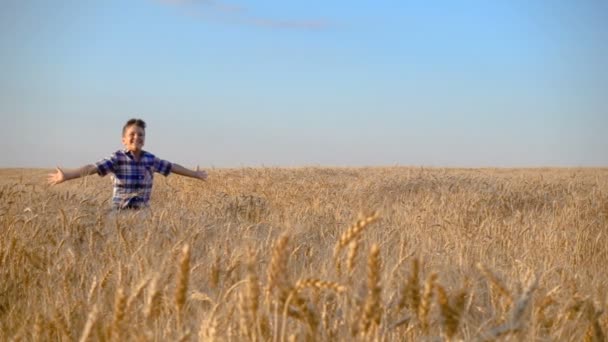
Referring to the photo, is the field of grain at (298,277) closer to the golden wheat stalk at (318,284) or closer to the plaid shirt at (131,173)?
the golden wheat stalk at (318,284)

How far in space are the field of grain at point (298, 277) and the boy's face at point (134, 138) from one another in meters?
0.83

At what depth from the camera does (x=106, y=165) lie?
5.52 metres

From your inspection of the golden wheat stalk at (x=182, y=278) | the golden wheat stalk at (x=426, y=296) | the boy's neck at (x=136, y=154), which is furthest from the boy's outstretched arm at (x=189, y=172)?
the golden wheat stalk at (x=426, y=296)

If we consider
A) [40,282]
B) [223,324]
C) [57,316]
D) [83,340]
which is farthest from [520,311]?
[40,282]

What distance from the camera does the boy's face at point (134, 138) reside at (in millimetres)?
5539

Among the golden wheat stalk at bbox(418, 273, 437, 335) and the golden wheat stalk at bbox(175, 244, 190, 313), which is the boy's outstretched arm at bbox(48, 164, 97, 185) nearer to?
the golden wheat stalk at bbox(175, 244, 190, 313)

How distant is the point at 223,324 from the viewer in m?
1.69

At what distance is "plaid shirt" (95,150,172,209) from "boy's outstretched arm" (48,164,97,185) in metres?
0.26

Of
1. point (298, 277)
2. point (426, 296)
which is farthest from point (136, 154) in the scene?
point (426, 296)

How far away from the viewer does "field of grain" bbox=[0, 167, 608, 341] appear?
1.41 m

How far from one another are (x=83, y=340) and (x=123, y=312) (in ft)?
0.37

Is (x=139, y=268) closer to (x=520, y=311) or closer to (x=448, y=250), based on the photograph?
(x=520, y=311)

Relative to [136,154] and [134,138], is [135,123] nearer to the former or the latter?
[134,138]

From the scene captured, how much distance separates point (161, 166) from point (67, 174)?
1.14 m
